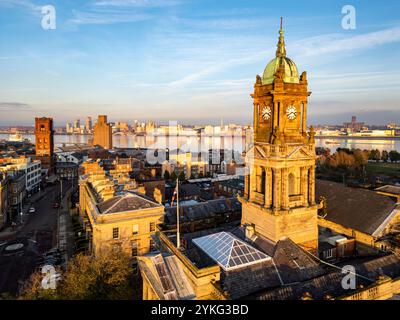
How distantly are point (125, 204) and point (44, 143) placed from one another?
91.0 metres

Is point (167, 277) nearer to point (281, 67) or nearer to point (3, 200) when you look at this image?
point (281, 67)

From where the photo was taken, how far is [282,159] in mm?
21672

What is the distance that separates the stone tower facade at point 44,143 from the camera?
108938mm

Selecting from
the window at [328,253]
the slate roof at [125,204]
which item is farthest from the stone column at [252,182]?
the slate roof at [125,204]

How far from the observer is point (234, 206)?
44.3 metres

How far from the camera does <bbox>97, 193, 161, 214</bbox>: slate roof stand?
36.6m

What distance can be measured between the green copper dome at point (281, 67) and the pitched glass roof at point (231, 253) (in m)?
13.0

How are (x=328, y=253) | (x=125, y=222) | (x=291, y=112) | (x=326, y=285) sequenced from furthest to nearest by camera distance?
(x=125, y=222), (x=328, y=253), (x=291, y=112), (x=326, y=285)

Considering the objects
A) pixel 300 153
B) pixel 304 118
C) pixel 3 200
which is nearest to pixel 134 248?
pixel 300 153

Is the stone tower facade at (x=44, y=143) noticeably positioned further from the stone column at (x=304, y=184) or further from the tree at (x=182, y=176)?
the stone column at (x=304, y=184)

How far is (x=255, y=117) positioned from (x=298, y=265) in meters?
12.1

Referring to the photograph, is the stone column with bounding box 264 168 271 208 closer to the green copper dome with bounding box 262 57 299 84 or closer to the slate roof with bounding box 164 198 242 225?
the green copper dome with bounding box 262 57 299 84
